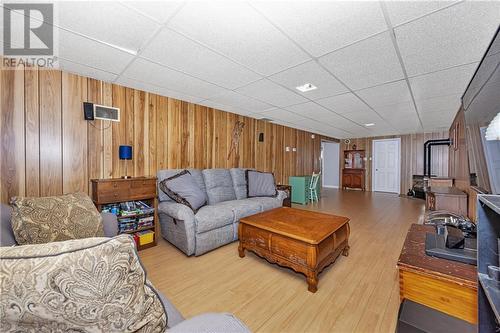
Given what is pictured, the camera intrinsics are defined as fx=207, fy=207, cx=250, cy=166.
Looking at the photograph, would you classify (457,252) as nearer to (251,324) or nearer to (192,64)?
(251,324)

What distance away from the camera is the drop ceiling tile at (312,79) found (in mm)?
2286

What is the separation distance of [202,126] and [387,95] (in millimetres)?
3071

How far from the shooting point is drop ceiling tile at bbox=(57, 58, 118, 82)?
2.24 meters

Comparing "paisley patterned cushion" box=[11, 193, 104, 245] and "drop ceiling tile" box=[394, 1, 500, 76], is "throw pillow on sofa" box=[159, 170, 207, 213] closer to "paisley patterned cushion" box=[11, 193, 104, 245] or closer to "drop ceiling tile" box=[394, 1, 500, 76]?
"paisley patterned cushion" box=[11, 193, 104, 245]

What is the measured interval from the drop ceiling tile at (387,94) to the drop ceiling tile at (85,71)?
3326 millimetres

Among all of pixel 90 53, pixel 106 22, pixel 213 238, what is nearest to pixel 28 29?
pixel 90 53

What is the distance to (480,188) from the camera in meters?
1.59

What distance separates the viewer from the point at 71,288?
0.52 m

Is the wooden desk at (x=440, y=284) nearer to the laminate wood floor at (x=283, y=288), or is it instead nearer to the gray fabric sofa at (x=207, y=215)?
the laminate wood floor at (x=283, y=288)

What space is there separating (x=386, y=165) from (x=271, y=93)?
22.1 ft

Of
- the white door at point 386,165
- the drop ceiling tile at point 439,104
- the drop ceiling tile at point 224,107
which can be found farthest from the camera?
the white door at point 386,165

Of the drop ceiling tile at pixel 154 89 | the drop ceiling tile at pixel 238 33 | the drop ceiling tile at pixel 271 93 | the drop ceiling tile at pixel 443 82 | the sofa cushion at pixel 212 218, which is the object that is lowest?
the sofa cushion at pixel 212 218

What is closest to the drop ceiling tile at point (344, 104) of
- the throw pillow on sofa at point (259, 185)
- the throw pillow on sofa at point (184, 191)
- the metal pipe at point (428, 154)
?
the throw pillow on sofa at point (259, 185)

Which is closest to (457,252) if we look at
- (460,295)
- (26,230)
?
(460,295)
